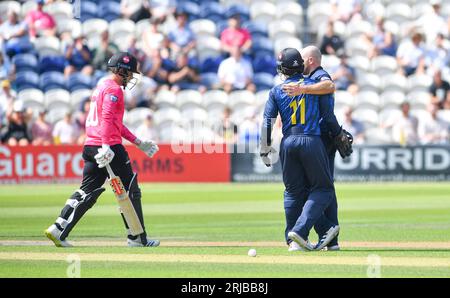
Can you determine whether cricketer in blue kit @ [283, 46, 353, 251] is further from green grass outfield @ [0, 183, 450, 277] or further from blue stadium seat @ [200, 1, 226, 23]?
blue stadium seat @ [200, 1, 226, 23]

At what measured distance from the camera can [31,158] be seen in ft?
79.9

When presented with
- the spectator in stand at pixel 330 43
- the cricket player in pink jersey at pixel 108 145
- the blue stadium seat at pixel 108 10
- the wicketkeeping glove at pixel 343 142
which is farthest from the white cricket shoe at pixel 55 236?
the blue stadium seat at pixel 108 10

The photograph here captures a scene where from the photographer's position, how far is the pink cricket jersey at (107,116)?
35.7 ft

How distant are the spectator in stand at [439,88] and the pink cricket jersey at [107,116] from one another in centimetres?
1578

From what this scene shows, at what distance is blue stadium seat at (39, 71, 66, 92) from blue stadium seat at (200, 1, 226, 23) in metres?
4.43

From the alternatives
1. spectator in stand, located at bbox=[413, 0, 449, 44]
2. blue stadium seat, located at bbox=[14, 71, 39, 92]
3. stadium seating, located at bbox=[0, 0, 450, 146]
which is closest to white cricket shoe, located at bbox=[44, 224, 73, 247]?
stadium seating, located at bbox=[0, 0, 450, 146]

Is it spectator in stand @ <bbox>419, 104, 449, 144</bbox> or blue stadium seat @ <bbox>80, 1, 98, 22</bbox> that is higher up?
blue stadium seat @ <bbox>80, 1, 98, 22</bbox>

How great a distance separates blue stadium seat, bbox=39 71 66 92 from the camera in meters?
26.1

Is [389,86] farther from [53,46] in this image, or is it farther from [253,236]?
[253,236]

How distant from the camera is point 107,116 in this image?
10852 millimetres

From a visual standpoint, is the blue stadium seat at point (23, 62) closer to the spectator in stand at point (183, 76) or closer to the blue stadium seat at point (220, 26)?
the spectator in stand at point (183, 76)

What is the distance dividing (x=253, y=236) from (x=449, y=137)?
12789 mm

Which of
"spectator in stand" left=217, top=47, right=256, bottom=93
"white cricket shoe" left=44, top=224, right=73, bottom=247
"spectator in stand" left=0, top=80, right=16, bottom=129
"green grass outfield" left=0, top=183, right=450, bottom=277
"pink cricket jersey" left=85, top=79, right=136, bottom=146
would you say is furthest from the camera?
"spectator in stand" left=217, top=47, right=256, bottom=93
